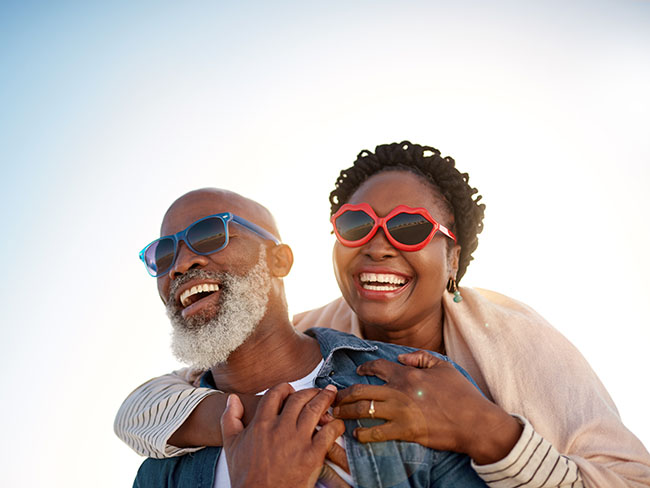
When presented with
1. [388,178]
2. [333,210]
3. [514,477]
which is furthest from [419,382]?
Answer: [333,210]

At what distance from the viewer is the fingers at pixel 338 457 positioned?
2.57m

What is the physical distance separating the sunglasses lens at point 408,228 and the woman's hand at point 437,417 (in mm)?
1176

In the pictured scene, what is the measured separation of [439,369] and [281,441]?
2.86 feet

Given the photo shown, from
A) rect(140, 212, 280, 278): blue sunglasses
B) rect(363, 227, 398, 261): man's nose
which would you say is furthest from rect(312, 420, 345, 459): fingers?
rect(140, 212, 280, 278): blue sunglasses

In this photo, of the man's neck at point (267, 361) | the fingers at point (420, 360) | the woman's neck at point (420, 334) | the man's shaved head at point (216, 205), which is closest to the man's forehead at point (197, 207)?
the man's shaved head at point (216, 205)

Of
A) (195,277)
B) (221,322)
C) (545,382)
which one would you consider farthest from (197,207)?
(545,382)

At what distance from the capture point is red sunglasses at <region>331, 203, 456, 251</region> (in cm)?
358

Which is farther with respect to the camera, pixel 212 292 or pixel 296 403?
pixel 212 292

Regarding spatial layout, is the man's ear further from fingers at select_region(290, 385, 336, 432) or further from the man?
fingers at select_region(290, 385, 336, 432)

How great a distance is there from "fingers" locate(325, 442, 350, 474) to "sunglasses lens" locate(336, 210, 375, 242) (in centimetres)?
151

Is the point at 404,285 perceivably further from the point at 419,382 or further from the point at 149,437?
the point at 149,437

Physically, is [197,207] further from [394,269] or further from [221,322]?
[394,269]

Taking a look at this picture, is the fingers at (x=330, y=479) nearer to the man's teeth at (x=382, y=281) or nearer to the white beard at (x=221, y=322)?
the white beard at (x=221, y=322)

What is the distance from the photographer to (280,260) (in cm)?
381
